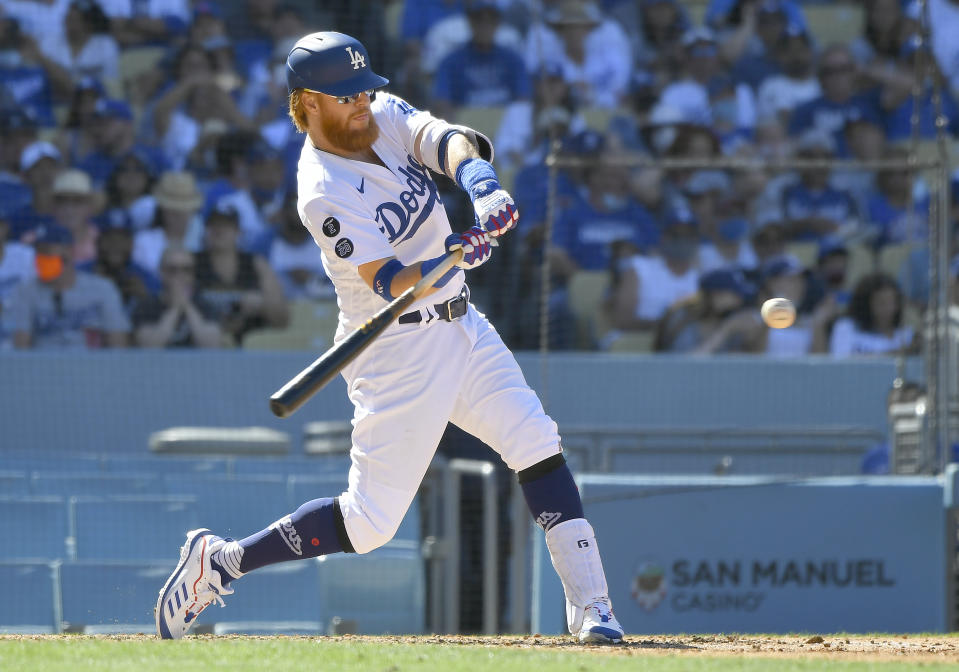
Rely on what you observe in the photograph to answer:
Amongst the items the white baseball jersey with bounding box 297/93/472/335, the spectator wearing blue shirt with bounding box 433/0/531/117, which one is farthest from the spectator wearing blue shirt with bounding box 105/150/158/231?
the white baseball jersey with bounding box 297/93/472/335

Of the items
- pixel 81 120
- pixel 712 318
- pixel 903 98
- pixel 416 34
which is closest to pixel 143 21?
pixel 81 120

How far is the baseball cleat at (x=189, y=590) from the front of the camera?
444 cm

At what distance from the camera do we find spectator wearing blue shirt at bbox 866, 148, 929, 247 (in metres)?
9.30

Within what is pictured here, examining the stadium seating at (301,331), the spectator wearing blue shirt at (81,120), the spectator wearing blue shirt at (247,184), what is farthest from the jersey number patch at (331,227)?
the spectator wearing blue shirt at (81,120)

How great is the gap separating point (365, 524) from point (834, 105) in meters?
6.91

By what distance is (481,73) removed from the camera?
9.68 meters

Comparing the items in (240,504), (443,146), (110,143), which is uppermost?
(110,143)

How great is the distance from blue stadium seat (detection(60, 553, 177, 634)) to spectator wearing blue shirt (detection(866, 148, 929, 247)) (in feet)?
17.8

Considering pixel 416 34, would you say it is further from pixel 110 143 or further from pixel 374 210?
pixel 374 210

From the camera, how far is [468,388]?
14.1 ft

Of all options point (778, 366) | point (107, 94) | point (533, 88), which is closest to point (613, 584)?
point (778, 366)

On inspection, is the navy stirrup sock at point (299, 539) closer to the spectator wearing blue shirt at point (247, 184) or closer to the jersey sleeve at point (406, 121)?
the jersey sleeve at point (406, 121)

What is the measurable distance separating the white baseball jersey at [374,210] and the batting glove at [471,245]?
0.63ft

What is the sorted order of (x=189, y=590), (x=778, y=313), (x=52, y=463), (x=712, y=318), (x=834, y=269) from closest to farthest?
(x=189, y=590), (x=778, y=313), (x=52, y=463), (x=712, y=318), (x=834, y=269)
